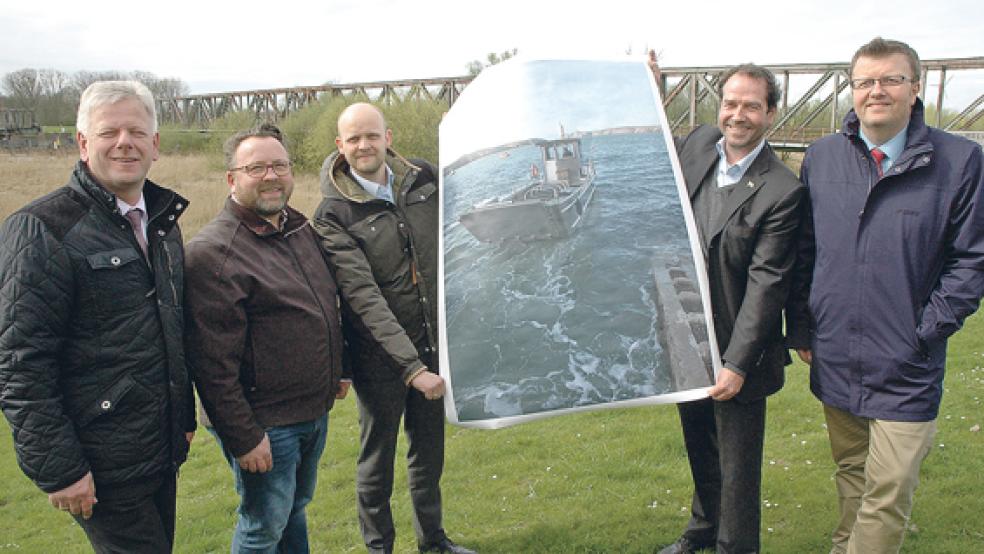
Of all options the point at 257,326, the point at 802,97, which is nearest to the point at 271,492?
the point at 257,326

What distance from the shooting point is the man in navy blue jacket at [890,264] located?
283cm

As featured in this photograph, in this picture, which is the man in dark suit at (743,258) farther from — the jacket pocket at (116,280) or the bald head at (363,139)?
the jacket pocket at (116,280)

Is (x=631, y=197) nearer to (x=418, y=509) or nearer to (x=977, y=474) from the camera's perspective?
(x=418, y=509)

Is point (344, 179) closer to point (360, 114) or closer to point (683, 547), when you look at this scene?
point (360, 114)

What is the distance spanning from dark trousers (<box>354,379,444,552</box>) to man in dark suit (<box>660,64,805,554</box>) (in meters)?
1.61

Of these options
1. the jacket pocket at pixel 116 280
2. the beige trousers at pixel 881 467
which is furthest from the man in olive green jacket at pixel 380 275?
the beige trousers at pixel 881 467

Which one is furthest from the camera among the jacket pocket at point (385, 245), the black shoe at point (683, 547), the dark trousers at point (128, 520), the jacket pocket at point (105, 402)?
the black shoe at point (683, 547)

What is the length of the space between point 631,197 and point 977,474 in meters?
3.68

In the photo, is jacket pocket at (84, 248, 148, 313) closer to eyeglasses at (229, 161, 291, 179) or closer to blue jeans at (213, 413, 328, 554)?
eyeglasses at (229, 161, 291, 179)

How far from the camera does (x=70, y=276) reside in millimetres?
2285

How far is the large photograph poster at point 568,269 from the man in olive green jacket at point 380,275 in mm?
362

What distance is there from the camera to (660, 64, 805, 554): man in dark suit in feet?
10.00

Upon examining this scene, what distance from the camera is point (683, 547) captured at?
3906 mm

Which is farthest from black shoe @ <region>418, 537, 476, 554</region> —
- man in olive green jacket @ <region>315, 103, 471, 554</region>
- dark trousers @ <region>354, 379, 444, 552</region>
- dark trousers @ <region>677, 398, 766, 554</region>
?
dark trousers @ <region>677, 398, 766, 554</region>
